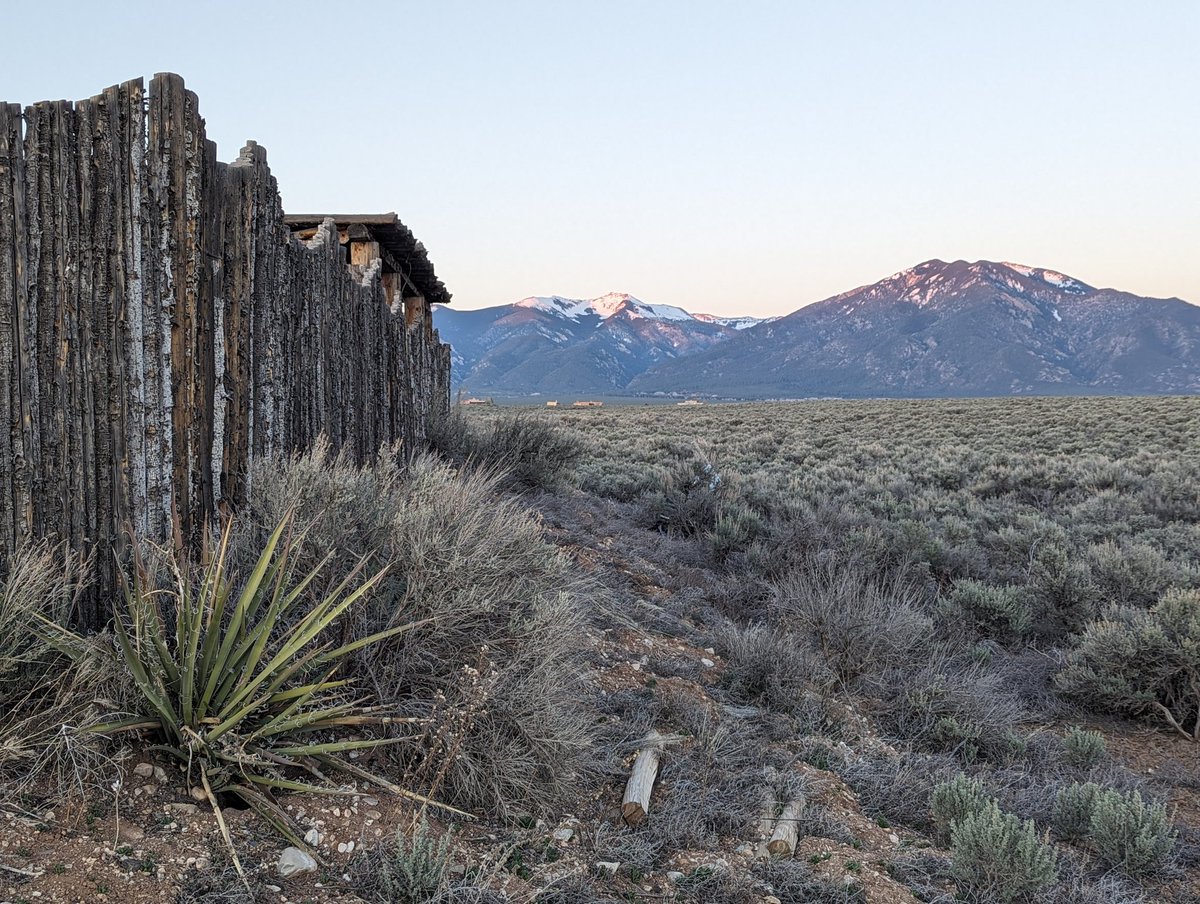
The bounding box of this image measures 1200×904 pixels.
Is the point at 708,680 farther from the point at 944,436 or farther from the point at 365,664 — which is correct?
the point at 944,436

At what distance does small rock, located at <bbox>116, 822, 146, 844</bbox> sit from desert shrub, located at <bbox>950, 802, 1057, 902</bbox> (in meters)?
3.06

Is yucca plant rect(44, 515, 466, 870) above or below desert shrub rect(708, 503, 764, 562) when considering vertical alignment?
above

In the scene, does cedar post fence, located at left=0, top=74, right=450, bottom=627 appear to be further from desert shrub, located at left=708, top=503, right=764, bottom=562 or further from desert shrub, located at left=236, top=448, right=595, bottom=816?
desert shrub, located at left=708, top=503, right=764, bottom=562

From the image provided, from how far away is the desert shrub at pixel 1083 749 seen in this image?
196 inches

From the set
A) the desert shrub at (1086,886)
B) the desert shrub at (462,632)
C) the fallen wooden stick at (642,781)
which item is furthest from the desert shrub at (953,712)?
the desert shrub at (462,632)

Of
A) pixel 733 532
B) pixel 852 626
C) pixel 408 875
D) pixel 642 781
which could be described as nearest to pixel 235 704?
pixel 408 875

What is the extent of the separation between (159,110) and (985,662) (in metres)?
6.82

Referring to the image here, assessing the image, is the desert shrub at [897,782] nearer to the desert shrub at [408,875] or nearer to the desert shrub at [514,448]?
the desert shrub at [408,875]

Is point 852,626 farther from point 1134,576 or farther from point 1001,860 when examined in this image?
point 1134,576

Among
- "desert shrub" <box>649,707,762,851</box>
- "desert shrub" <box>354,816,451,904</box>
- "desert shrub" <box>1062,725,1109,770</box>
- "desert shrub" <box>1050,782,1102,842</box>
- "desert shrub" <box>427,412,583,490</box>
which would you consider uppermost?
"desert shrub" <box>427,412,583,490</box>

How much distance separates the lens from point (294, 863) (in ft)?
8.62

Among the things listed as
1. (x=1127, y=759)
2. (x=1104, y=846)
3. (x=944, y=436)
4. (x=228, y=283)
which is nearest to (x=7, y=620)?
(x=228, y=283)

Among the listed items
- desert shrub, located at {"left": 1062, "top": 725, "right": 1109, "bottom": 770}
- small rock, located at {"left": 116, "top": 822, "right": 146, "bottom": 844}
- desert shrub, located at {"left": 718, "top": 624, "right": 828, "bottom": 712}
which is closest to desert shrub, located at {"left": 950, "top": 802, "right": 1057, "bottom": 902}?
desert shrub, located at {"left": 718, "top": 624, "right": 828, "bottom": 712}

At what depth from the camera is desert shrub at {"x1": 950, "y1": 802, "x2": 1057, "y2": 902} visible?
3203mm
